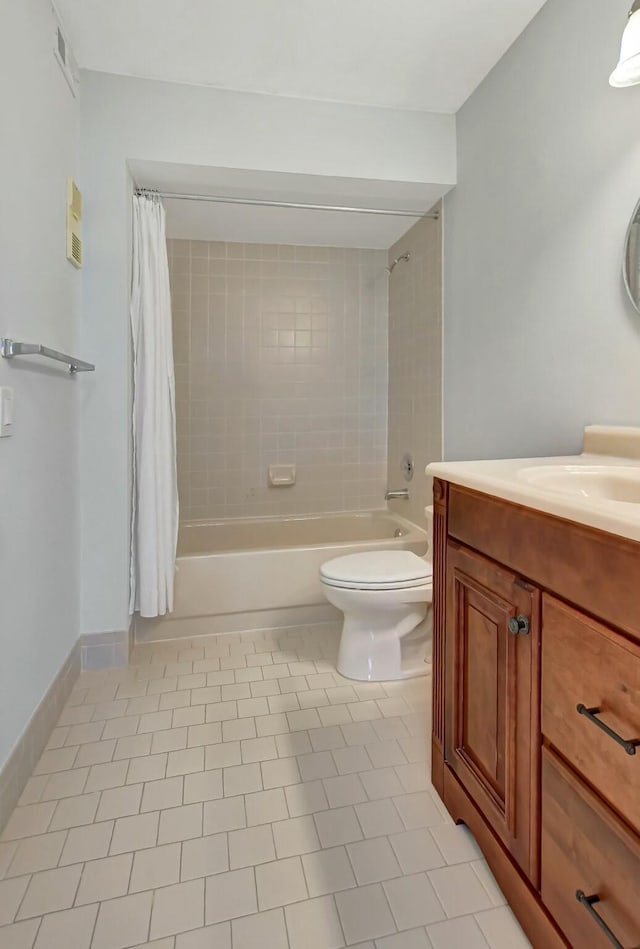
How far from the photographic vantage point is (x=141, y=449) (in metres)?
2.20

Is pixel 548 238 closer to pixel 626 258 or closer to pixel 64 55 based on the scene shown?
pixel 626 258

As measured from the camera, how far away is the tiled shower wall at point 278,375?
3166 millimetres

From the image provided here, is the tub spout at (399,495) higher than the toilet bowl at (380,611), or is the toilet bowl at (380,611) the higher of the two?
the tub spout at (399,495)

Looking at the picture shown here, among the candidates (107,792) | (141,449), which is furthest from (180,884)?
(141,449)

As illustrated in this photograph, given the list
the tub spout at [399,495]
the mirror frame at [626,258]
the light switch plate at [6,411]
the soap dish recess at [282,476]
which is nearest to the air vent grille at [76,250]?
the light switch plate at [6,411]

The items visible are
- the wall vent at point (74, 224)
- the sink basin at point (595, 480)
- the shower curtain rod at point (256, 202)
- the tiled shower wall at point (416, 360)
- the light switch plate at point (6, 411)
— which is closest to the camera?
the sink basin at point (595, 480)

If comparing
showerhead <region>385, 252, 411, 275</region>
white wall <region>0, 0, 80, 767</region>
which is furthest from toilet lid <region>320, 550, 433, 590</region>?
showerhead <region>385, 252, 411, 275</region>

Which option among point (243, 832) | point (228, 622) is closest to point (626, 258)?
point (243, 832)

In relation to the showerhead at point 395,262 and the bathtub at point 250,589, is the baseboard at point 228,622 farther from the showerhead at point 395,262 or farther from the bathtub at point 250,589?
the showerhead at point 395,262

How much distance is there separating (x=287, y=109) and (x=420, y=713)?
92.0 inches

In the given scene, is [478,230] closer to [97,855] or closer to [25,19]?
[25,19]

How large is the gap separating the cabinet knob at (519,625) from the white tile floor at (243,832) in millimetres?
581

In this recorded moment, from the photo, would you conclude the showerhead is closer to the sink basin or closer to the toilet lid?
the toilet lid

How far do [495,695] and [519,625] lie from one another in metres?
0.19
